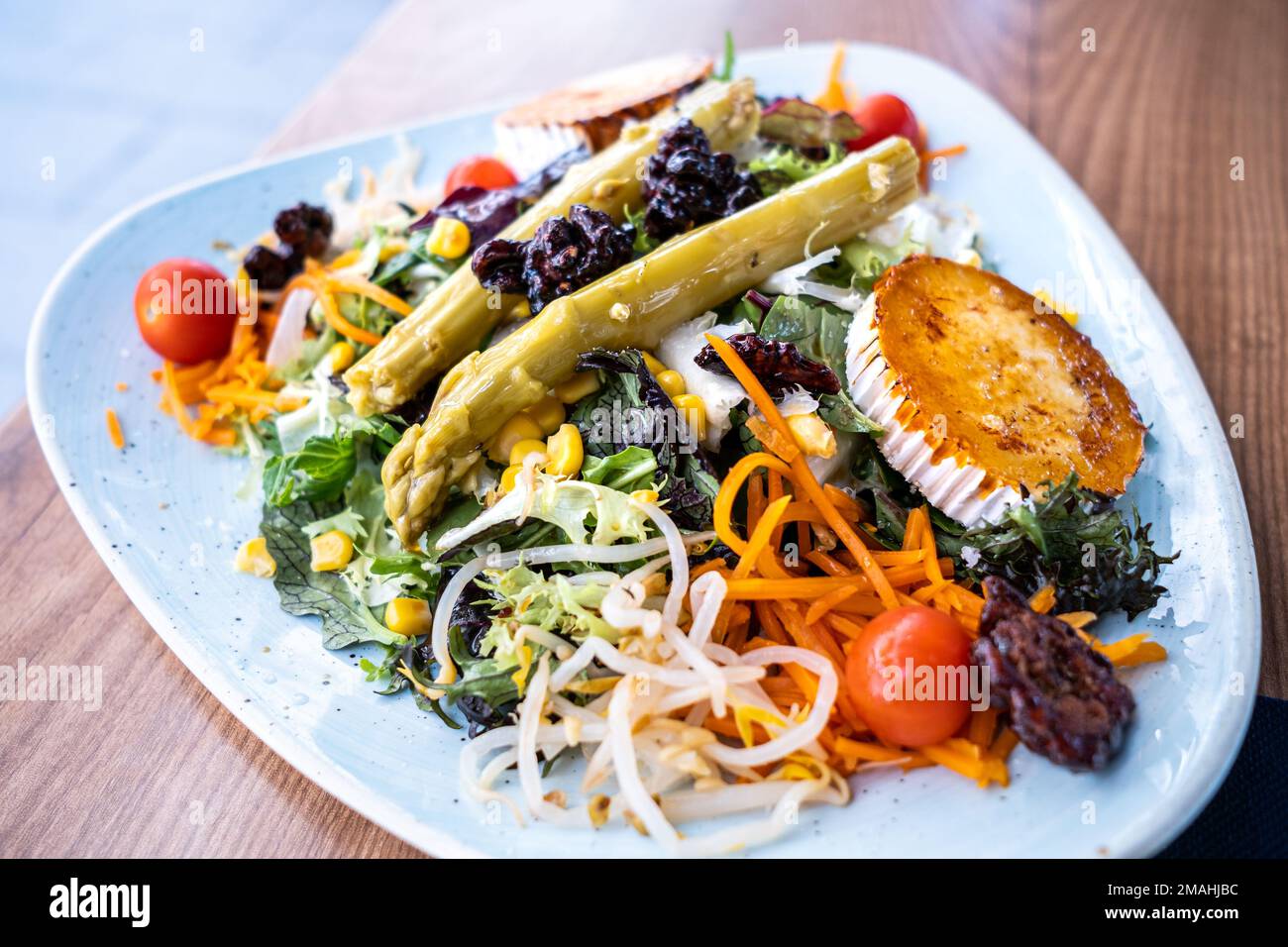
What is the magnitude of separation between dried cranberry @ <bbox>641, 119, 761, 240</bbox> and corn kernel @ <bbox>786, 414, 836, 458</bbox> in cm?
110

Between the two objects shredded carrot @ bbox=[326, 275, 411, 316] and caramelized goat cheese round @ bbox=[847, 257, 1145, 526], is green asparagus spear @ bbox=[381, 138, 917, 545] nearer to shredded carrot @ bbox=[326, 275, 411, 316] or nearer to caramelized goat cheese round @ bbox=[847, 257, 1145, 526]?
caramelized goat cheese round @ bbox=[847, 257, 1145, 526]

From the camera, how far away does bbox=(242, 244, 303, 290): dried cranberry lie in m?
5.09

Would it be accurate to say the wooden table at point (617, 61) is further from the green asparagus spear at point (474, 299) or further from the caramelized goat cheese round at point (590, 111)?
the caramelized goat cheese round at point (590, 111)

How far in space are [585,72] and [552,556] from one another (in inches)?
187

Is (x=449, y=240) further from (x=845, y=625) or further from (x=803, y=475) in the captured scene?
(x=845, y=625)

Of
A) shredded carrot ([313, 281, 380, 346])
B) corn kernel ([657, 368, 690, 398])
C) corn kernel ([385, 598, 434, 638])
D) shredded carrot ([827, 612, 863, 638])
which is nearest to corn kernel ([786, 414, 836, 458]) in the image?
corn kernel ([657, 368, 690, 398])

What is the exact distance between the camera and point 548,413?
398cm

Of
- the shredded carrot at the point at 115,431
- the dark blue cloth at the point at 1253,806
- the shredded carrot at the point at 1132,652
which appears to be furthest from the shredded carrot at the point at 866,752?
the shredded carrot at the point at 115,431

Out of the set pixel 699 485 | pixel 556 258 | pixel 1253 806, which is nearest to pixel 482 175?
pixel 556 258

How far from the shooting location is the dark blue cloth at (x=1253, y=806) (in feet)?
10.4

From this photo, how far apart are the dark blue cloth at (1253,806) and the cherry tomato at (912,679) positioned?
84 cm
